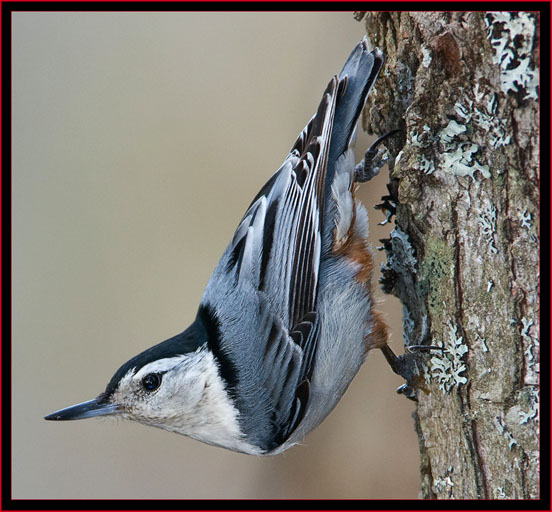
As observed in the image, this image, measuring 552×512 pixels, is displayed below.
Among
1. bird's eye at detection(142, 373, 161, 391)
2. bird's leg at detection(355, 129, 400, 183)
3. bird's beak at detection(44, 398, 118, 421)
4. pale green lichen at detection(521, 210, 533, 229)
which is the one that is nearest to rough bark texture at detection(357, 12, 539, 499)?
pale green lichen at detection(521, 210, 533, 229)

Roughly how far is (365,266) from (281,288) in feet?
1.04

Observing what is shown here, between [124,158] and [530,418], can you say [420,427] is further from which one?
[124,158]

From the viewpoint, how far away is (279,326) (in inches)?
77.9

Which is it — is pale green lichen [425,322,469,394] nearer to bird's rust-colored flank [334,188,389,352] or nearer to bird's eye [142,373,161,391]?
bird's rust-colored flank [334,188,389,352]

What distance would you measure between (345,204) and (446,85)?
60cm

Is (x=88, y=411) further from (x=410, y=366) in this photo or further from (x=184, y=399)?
(x=410, y=366)

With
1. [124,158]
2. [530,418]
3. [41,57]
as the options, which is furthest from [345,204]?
[41,57]

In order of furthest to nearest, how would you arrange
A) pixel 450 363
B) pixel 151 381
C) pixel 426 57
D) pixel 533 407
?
pixel 151 381 < pixel 450 363 < pixel 426 57 < pixel 533 407

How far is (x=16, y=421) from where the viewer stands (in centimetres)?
296

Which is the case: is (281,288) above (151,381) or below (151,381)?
above

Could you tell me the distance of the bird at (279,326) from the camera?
1977mm

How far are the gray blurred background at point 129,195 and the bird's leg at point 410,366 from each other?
933 millimetres

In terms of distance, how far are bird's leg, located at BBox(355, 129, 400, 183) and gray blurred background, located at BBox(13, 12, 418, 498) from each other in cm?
67

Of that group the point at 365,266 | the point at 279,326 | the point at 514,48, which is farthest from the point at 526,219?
the point at 279,326
